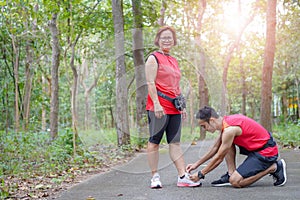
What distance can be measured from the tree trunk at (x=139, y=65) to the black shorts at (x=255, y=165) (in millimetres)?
5872

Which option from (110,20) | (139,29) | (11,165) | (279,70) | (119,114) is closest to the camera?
(11,165)

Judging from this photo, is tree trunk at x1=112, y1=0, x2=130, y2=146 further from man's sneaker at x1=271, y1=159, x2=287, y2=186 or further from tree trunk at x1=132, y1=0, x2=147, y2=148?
man's sneaker at x1=271, y1=159, x2=287, y2=186

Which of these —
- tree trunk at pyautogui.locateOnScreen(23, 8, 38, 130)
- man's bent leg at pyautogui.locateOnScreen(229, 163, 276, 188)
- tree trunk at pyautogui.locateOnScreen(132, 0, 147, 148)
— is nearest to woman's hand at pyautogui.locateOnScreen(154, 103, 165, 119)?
man's bent leg at pyautogui.locateOnScreen(229, 163, 276, 188)

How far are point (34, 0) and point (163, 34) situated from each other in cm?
632

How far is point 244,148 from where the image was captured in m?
4.68

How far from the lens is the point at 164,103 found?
4.76 meters

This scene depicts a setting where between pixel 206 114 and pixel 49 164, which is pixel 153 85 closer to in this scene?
pixel 206 114

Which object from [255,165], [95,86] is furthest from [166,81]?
[95,86]

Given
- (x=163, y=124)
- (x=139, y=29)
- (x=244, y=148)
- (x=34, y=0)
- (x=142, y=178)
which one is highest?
(x=34, y=0)

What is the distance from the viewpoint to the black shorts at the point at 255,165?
4.53 m

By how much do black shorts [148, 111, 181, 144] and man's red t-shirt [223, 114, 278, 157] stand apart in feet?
2.03

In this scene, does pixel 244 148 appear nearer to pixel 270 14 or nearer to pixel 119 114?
pixel 119 114

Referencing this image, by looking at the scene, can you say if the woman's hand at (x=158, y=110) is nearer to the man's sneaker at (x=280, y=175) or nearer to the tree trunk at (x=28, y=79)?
the man's sneaker at (x=280, y=175)

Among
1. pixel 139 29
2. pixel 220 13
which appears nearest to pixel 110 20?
pixel 139 29
